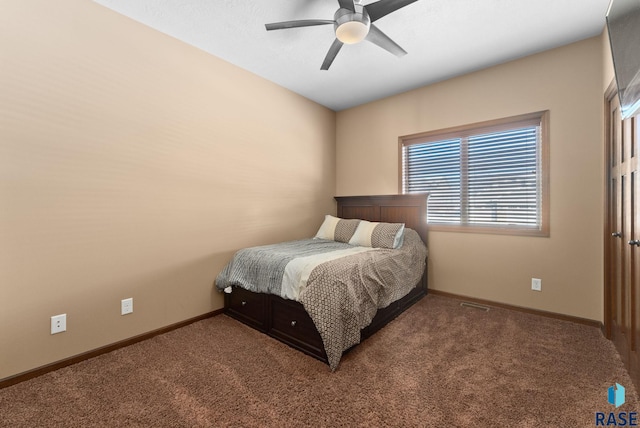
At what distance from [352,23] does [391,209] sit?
7.51ft

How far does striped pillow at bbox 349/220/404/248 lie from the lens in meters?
3.01

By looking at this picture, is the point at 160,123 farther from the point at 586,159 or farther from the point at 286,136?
the point at 586,159

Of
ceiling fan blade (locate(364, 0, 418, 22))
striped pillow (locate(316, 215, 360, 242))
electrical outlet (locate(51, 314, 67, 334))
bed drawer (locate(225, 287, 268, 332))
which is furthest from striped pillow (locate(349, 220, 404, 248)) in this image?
electrical outlet (locate(51, 314, 67, 334))

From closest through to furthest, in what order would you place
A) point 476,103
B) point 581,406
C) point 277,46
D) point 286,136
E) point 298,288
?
1. point 581,406
2. point 298,288
3. point 277,46
4. point 476,103
5. point 286,136

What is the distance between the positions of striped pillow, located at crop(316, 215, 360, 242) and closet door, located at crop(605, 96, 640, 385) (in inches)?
88.0

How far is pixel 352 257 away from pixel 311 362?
0.90 m

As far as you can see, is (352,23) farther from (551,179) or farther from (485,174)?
(551,179)

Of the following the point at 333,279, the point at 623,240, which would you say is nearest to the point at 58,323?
the point at 333,279

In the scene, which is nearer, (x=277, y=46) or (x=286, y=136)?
(x=277, y=46)

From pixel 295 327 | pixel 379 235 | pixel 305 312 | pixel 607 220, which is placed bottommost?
pixel 295 327

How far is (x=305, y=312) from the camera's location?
209 centimetres

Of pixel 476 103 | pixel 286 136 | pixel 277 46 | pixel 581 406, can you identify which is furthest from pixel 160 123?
pixel 581 406

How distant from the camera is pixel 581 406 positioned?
4.84 ft

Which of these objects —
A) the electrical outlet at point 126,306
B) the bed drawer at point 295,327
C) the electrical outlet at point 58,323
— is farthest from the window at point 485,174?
the electrical outlet at point 58,323
